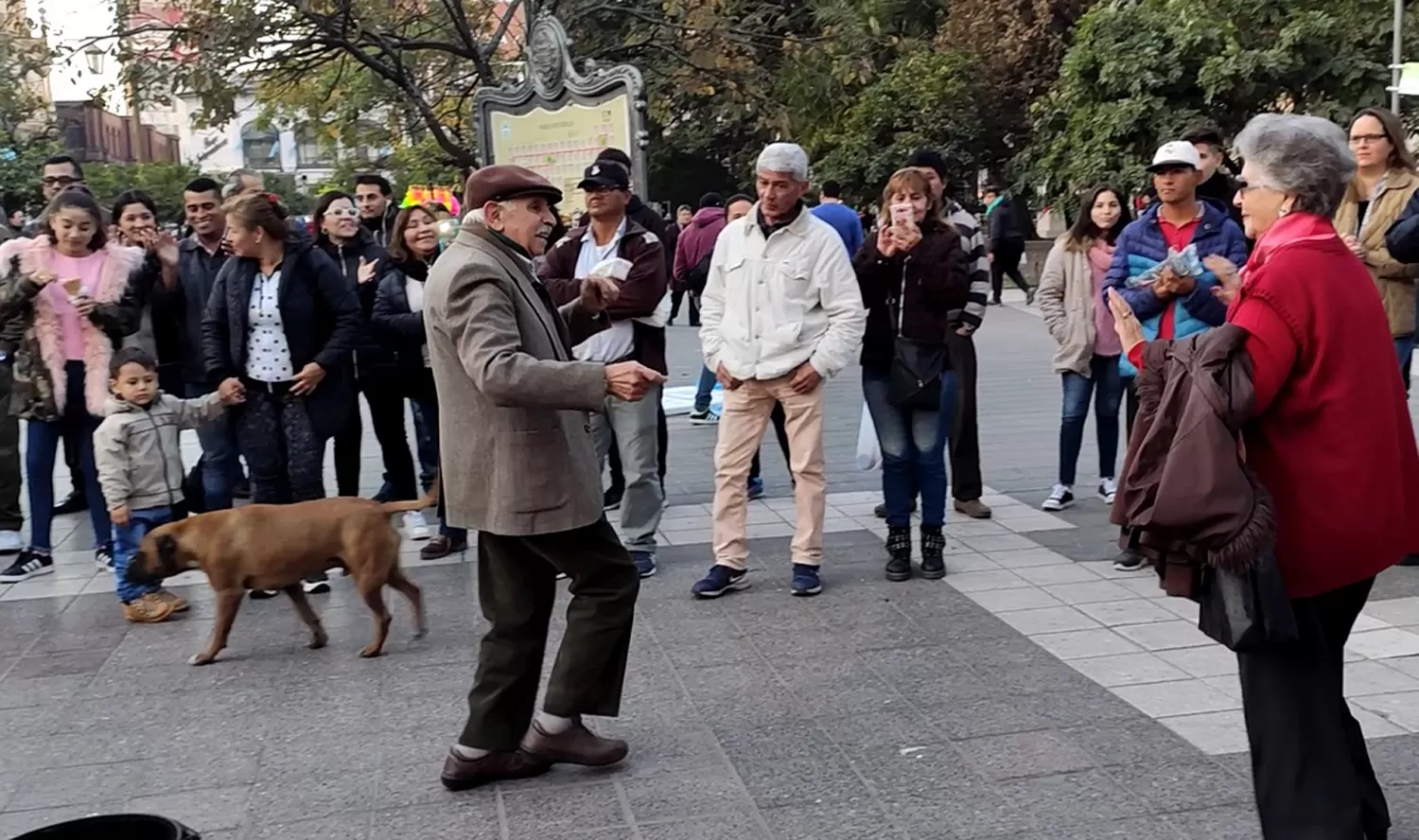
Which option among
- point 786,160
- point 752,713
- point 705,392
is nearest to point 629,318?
point 786,160

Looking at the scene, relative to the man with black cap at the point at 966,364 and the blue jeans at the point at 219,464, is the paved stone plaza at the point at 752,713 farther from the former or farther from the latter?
the man with black cap at the point at 966,364

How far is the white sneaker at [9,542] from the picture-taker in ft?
24.5

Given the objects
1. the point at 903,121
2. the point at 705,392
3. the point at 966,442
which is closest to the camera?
the point at 966,442

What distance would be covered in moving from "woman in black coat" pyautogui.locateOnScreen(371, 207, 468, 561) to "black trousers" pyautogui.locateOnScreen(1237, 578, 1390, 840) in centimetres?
468

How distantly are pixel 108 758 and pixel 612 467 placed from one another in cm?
393

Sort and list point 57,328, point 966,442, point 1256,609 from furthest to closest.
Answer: point 966,442 < point 57,328 < point 1256,609

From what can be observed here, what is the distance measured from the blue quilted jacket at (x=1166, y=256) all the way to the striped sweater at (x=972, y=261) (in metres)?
0.66

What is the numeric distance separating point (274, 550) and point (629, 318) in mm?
1962

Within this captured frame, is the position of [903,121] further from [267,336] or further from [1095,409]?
[267,336]

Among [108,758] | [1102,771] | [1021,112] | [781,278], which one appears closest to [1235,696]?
[1102,771]

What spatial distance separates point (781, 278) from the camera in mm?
6109

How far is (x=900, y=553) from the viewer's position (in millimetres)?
6496

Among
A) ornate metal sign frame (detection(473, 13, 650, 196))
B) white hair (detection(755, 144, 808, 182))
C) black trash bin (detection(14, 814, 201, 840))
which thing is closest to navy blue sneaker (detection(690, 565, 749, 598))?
white hair (detection(755, 144, 808, 182))

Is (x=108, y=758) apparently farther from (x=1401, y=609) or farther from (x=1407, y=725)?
(x=1401, y=609)
